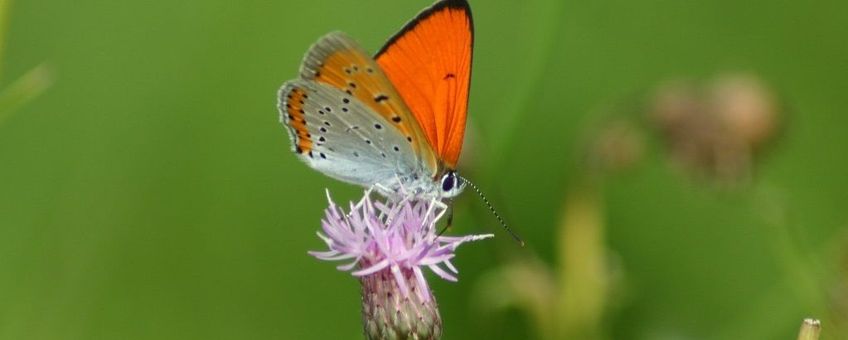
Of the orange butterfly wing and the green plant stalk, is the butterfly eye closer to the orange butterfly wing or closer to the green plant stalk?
the orange butterfly wing

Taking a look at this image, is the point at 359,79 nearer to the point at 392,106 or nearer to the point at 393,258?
the point at 392,106

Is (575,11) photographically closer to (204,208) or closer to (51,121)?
(204,208)

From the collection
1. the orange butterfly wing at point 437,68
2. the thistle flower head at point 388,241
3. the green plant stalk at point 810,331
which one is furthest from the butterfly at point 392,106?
the green plant stalk at point 810,331

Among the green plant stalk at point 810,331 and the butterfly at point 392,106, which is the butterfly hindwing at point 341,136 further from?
the green plant stalk at point 810,331

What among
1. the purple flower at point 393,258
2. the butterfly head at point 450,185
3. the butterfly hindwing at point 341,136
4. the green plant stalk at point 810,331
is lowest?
the green plant stalk at point 810,331

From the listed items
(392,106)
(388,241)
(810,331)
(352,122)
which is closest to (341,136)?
(352,122)

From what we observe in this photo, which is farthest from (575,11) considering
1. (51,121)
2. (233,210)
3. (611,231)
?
(51,121)

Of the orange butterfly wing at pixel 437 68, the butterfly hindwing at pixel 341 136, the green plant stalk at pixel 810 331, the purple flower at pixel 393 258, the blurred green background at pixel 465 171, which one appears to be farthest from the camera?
the blurred green background at pixel 465 171

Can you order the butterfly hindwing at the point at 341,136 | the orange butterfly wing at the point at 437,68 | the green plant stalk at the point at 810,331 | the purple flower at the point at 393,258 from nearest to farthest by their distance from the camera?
the green plant stalk at the point at 810,331 → the purple flower at the point at 393,258 → the orange butterfly wing at the point at 437,68 → the butterfly hindwing at the point at 341,136
